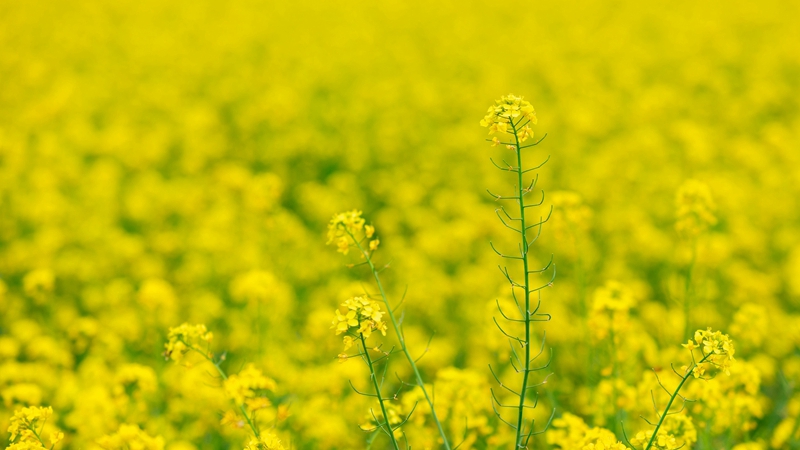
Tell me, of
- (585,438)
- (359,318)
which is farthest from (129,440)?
(585,438)

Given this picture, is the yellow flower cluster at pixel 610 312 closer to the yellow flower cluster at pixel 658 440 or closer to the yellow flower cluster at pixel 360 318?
the yellow flower cluster at pixel 658 440

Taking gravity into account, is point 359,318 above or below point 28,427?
above

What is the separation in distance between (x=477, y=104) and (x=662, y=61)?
3569 mm

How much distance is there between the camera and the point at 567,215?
134 inches

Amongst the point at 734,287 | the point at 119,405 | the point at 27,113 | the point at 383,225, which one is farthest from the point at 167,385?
the point at 27,113

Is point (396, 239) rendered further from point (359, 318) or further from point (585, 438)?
point (359, 318)

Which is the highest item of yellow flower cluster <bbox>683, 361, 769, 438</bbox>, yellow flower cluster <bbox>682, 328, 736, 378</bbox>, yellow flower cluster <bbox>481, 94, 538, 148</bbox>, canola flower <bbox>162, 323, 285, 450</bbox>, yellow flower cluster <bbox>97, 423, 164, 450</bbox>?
yellow flower cluster <bbox>683, 361, 769, 438</bbox>

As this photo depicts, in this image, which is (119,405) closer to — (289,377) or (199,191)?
(289,377)

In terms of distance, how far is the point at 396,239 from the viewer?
17.8 ft

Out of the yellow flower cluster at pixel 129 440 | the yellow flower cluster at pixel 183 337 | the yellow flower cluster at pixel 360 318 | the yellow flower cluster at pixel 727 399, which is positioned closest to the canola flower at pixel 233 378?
the yellow flower cluster at pixel 183 337

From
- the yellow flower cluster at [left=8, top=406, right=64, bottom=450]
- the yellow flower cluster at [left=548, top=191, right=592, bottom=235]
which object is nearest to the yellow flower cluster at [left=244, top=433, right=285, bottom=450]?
the yellow flower cluster at [left=8, top=406, right=64, bottom=450]

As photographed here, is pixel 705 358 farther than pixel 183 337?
No

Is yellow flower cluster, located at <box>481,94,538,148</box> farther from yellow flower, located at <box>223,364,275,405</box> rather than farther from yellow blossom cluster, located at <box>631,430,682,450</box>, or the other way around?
yellow flower, located at <box>223,364,275,405</box>

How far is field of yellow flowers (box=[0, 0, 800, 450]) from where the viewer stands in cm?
280
